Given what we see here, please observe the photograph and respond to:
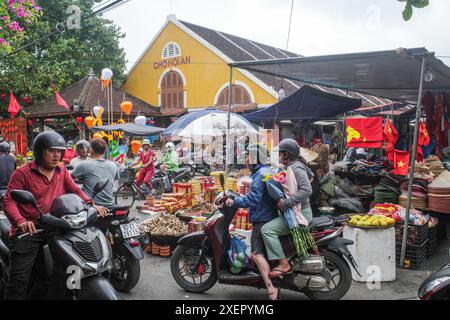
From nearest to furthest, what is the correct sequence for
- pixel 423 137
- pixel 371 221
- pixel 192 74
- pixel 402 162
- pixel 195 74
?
1. pixel 371 221
2. pixel 402 162
3. pixel 423 137
4. pixel 195 74
5. pixel 192 74

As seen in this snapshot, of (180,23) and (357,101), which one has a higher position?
(180,23)

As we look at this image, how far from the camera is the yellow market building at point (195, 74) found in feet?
68.1

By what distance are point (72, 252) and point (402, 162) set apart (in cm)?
567

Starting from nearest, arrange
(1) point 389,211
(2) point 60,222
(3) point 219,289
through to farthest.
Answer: (2) point 60,222 < (3) point 219,289 < (1) point 389,211

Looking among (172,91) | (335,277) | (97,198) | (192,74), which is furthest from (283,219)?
(172,91)

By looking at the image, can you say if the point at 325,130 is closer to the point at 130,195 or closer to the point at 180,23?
the point at 180,23

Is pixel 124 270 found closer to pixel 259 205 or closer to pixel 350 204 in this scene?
pixel 259 205

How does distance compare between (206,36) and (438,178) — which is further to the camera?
(206,36)

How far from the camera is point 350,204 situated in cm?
726

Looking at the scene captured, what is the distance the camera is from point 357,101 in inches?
381

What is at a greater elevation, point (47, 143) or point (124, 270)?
point (47, 143)

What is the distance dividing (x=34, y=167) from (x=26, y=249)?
0.73 metres

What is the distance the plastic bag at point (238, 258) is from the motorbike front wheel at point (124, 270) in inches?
43.1
